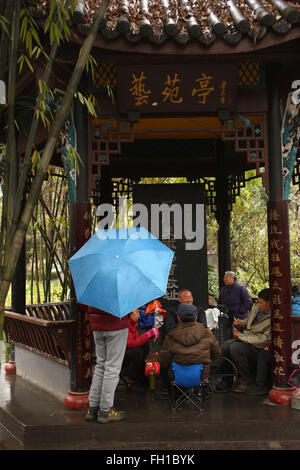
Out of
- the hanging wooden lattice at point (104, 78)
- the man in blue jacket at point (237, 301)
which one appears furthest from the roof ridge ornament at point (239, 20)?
the man in blue jacket at point (237, 301)

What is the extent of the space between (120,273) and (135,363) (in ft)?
5.49

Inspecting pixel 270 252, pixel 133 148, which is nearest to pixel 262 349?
pixel 270 252

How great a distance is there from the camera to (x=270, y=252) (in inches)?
184

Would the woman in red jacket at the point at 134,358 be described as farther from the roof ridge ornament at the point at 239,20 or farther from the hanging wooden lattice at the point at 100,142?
the roof ridge ornament at the point at 239,20

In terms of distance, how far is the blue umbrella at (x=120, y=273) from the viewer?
141 inches

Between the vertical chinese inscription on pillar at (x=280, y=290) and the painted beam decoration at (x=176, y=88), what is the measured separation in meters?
1.18

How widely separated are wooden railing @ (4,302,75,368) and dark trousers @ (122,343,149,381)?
0.65 meters

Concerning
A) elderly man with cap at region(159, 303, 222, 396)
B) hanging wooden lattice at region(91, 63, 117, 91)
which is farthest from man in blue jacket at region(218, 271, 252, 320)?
hanging wooden lattice at region(91, 63, 117, 91)

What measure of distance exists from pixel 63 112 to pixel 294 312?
3.23 m

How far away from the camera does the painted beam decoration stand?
451 cm

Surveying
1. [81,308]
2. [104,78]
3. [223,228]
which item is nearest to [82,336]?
[81,308]

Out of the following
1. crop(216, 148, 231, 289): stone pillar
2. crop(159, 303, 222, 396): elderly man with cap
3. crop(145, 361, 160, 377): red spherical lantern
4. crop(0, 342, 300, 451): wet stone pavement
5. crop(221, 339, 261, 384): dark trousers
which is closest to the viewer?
crop(0, 342, 300, 451): wet stone pavement

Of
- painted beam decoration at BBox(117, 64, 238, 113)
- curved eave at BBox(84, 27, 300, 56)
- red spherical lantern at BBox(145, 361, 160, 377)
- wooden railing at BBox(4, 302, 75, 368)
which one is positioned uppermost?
curved eave at BBox(84, 27, 300, 56)

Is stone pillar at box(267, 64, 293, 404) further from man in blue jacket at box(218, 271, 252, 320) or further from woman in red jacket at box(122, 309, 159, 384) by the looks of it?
man in blue jacket at box(218, 271, 252, 320)
